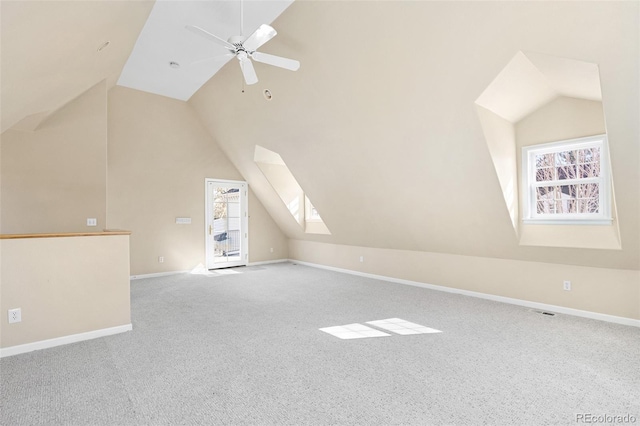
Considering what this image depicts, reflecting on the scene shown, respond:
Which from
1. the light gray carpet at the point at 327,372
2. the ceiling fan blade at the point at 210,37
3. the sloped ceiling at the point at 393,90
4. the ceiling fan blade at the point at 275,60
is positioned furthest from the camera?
the ceiling fan blade at the point at 275,60

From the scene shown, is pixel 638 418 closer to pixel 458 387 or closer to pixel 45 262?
pixel 458 387

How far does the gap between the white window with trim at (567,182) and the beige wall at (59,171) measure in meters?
5.98

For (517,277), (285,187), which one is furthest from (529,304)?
(285,187)

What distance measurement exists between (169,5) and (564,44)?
3711 mm

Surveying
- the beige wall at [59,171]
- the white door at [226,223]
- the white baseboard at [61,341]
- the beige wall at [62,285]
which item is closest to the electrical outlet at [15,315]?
the beige wall at [62,285]

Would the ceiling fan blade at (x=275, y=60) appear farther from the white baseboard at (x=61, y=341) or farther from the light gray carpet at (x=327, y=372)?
the white baseboard at (x=61, y=341)

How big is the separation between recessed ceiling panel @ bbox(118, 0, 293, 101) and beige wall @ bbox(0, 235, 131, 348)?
89.6 inches

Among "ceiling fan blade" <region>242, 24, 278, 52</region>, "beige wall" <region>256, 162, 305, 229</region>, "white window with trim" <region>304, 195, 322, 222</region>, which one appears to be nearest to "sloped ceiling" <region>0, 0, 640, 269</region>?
"ceiling fan blade" <region>242, 24, 278, 52</region>

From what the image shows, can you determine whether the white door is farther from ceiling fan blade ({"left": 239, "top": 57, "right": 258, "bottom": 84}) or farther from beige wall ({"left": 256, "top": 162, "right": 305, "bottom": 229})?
ceiling fan blade ({"left": 239, "top": 57, "right": 258, "bottom": 84})

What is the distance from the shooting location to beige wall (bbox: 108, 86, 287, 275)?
19.8ft

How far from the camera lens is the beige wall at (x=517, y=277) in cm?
362

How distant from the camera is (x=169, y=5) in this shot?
11.2 ft

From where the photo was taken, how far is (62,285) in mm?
3170

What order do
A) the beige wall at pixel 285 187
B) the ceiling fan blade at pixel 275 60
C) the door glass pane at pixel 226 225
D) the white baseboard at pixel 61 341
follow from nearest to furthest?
the white baseboard at pixel 61 341 → the ceiling fan blade at pixel 275 60 → the beige wall at pixel 285 187 → the door glass pane at pixel 226 225
